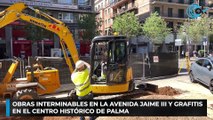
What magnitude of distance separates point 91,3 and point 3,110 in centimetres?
3530

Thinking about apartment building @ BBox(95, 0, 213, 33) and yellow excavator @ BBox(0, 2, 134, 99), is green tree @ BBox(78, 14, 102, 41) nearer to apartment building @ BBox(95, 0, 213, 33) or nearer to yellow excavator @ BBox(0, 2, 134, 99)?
apartment building @ BBox(95, 0, 213, 33)

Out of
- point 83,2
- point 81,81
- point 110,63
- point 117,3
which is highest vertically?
point 117,3

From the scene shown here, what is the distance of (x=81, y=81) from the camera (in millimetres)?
6633

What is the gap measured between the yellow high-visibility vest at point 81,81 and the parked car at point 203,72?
7416 mm

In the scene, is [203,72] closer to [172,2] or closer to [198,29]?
[198,29]

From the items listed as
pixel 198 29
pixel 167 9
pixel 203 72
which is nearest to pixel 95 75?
pixel 203 72

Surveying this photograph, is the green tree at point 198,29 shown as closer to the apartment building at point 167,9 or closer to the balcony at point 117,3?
the apartment building at point 167,9

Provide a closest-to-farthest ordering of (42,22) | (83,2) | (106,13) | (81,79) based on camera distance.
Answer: (81,79) → (42,22) → (83,2) → (106,13)

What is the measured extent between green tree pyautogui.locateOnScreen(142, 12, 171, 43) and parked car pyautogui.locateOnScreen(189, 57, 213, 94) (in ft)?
102

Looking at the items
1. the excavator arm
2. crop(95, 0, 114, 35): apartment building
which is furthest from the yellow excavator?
crop(95, 0, 114, 35): apartment building

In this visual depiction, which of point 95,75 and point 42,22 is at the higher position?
point 42,22

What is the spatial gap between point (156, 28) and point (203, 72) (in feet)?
107

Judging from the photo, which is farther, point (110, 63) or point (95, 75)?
point (95, 75)

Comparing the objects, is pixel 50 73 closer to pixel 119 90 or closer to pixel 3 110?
pixel 3 110
